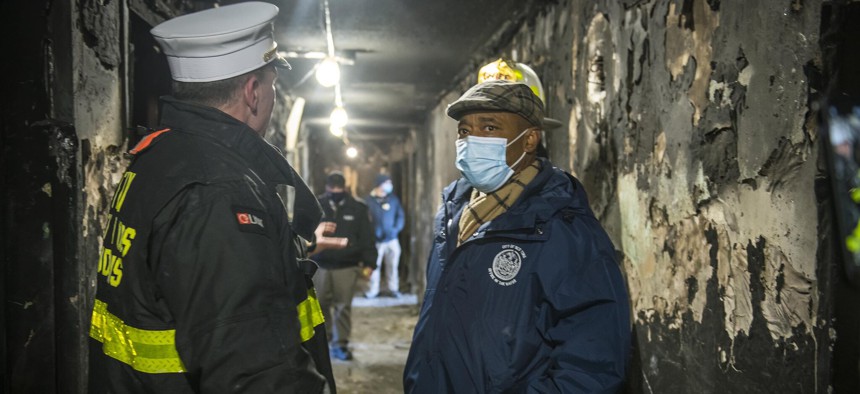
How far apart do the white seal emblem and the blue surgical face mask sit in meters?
0.36

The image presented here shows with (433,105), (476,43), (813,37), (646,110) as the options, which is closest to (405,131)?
(433,105)

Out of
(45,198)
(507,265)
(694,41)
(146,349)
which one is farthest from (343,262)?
(146,349)

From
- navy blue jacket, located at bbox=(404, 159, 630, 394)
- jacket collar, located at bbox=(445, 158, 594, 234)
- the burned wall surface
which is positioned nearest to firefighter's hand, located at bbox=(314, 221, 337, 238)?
the burned wall surface

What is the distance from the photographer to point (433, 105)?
9.20 m

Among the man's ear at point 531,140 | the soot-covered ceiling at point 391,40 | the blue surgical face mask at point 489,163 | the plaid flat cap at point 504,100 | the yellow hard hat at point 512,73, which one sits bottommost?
the blue surgical face mask at point 489,163

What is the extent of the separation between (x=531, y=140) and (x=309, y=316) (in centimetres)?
103

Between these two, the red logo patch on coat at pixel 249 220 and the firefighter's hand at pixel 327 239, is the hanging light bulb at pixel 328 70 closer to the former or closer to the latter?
the firefighter's hand at pixel 327 239

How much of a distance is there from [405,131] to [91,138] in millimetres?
11311

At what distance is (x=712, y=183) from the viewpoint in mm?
1846

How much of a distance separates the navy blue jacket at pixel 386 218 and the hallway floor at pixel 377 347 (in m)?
1.25

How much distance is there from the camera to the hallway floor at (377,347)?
5.01 m

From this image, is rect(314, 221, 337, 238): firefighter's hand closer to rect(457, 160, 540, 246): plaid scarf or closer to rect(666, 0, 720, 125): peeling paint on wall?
rect(457, 160, 540, 246): plaid scarf

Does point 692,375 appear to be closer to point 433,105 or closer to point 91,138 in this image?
point 91,138

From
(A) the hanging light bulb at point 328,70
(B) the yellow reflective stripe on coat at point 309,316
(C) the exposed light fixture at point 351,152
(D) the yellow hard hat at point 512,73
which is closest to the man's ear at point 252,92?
(B) the yellow reflective stripe on coat at point 309,316
